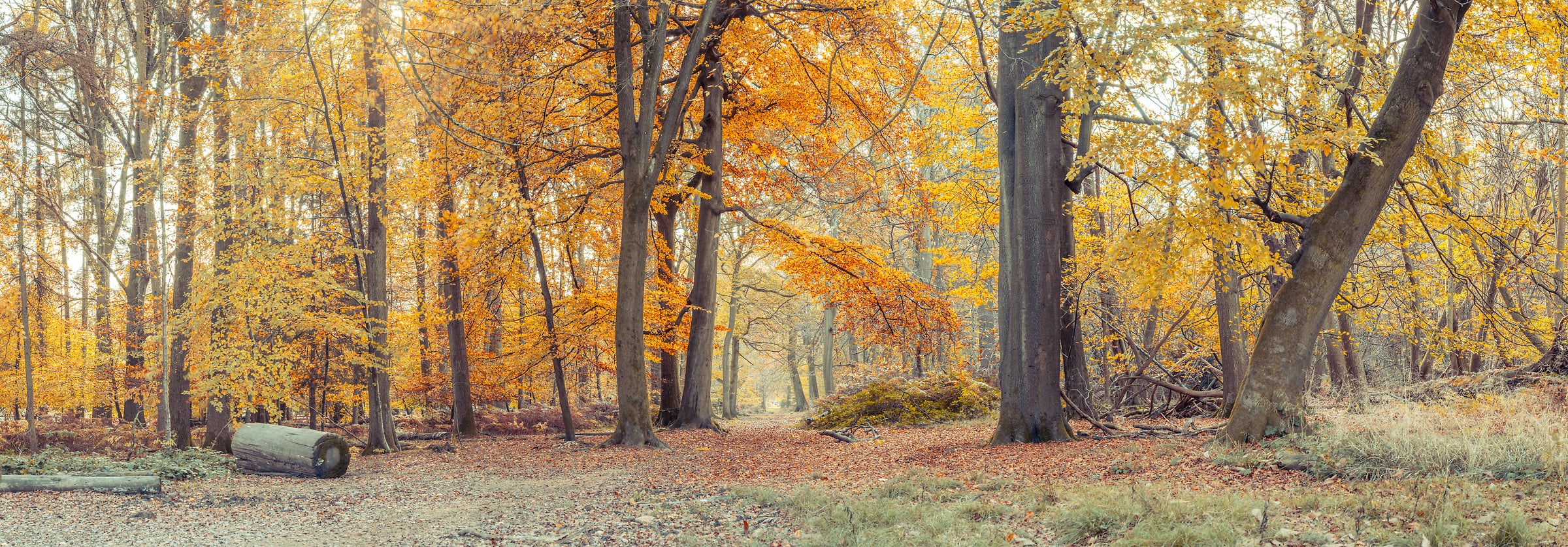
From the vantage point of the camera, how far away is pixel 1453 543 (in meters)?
3.70

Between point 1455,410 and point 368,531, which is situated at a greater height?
point 1455,410

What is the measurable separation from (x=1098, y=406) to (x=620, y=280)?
7.63m

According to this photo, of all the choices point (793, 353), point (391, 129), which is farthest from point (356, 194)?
point (793, 353)

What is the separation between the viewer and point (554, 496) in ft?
25.7

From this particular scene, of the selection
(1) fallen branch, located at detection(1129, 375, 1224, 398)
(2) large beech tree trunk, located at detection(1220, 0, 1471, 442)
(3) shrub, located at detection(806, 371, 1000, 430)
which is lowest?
(3) shrub, located at detection(806, 371, 1000, 430)

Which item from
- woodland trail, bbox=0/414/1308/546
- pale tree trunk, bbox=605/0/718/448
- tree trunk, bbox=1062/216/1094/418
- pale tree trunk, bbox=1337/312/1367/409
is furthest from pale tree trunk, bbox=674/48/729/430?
pale tree trunk, bbox=1337/312/1367/409

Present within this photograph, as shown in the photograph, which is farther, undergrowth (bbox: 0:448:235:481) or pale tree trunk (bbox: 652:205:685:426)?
pale tree trunk (bbox: 652:205:685:426)

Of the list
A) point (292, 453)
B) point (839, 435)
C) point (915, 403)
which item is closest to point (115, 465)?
point (292, 453)

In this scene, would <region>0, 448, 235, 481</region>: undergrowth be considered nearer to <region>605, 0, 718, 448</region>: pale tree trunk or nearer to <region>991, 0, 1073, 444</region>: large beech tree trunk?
<region>605, 0, 718, 448</region>: pale tree trunk

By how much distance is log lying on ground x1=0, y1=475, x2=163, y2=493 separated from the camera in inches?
328

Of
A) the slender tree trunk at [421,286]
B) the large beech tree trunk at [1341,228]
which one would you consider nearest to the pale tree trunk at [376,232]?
the slender tree trunk at [421,286]

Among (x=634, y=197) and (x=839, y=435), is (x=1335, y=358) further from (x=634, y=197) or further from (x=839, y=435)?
(x=634, y=197)

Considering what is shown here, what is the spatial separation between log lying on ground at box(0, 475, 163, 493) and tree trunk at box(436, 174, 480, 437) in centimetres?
626

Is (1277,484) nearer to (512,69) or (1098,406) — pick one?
(1098,406)
